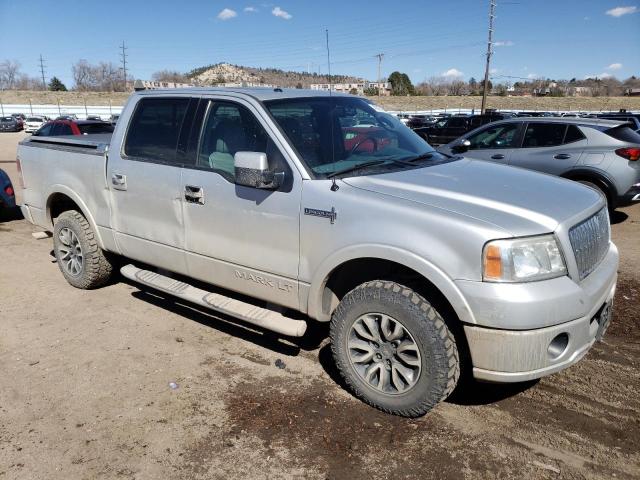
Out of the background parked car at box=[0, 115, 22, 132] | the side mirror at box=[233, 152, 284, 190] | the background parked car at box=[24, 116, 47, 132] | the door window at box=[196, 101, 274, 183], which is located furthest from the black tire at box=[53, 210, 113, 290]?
the background parked car at box=[0, 115, 22, 132]

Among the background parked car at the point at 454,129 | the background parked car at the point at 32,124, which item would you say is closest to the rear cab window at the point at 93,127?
the background parked car at the point at 454,129

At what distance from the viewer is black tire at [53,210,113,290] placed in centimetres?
529

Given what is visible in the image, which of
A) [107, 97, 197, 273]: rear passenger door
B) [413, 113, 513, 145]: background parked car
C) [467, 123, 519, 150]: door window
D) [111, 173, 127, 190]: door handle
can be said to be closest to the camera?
[107, 97, 197, 273]: rear passenger door

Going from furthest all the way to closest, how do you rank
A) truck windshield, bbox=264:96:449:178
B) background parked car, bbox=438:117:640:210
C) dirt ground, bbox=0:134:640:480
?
1. background parked car, bbox=438:117:640:210
2. truck windshield, bbox=264:96:449:178
3. dirt ground, bbox=0:134:640:480

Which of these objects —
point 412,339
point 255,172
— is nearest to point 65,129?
point 255,172

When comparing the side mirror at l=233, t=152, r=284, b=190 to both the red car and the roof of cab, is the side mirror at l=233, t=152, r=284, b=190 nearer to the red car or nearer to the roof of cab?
the roof of cab

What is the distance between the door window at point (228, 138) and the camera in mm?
3832

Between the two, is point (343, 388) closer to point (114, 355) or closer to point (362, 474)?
point (362, 474)

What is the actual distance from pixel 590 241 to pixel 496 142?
6384 millimetres

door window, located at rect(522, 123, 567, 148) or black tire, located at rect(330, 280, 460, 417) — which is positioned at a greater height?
door window, located at rect(522, 123, 567, 148)

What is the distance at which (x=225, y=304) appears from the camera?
4.06 meters

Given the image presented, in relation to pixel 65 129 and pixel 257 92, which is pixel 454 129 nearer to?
pixel 65 129

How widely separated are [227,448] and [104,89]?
116 metres

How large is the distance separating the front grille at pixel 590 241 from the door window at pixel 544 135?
5461 millimetres
